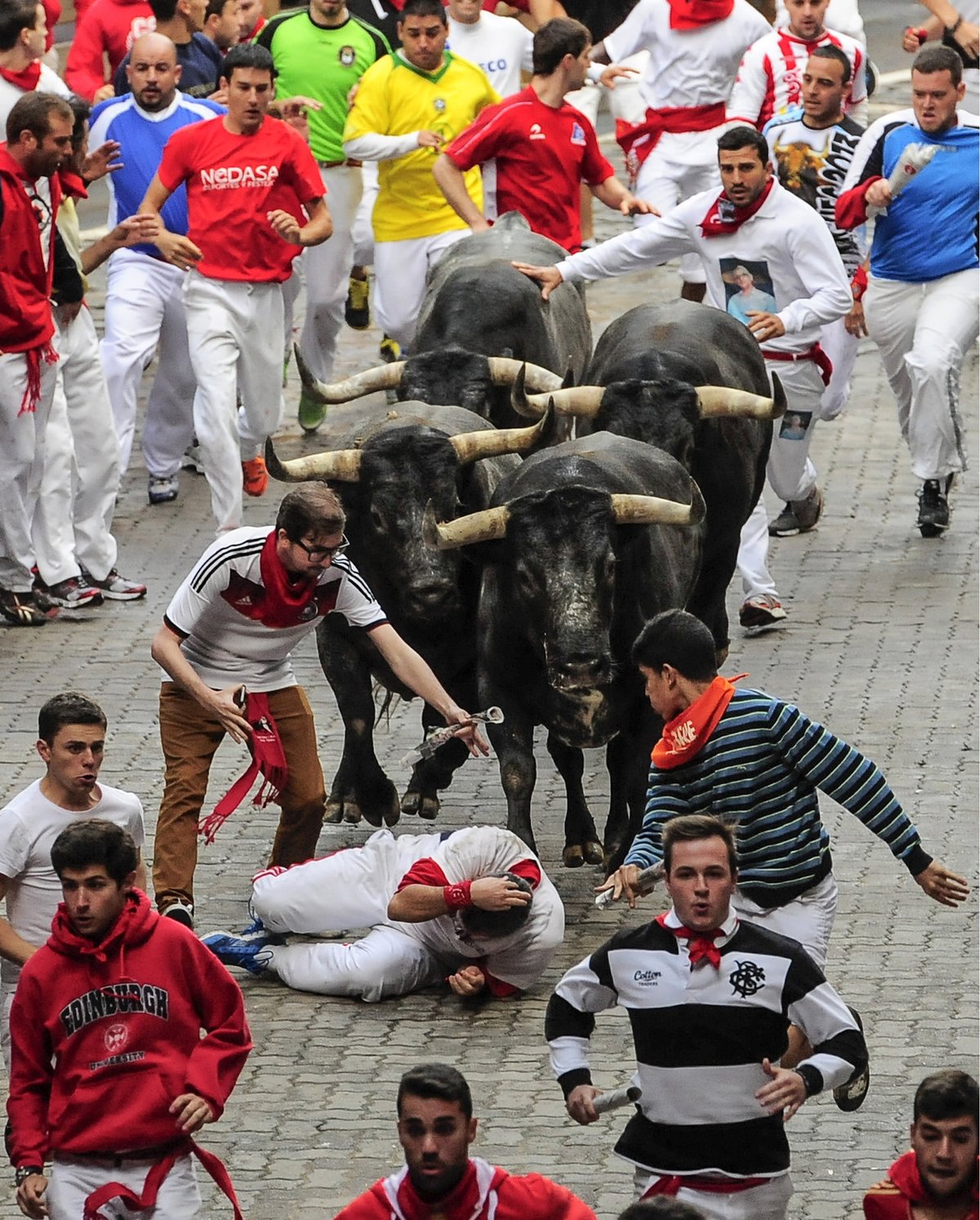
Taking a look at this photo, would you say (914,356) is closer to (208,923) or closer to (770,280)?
(770,280)

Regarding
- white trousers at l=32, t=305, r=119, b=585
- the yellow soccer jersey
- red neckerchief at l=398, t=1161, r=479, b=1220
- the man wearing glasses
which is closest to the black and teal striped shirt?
red neckerchief at l=398, t=1161, r=479, b=1220

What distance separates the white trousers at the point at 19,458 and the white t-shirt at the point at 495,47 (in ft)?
16.4

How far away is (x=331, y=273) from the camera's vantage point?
15312 mm

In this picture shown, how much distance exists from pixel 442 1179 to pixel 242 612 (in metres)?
3.47

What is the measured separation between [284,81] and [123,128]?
6.95 feet

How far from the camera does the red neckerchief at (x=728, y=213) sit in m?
11.7

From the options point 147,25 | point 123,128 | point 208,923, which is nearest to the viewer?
point 208,923

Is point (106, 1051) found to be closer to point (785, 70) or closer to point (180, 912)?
point (180, 912)

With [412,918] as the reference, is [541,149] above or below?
above

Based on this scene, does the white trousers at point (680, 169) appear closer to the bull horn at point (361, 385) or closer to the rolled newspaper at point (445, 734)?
the bull horn at point (361, 385)

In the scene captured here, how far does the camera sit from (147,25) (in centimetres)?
1531

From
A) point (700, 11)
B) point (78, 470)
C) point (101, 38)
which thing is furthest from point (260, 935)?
point (700, 11)

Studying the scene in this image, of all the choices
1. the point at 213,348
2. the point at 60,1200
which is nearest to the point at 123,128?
the point at 213,348

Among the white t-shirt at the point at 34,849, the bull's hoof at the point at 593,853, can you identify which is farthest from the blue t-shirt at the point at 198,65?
the white t-shirt at the point at 34,849
